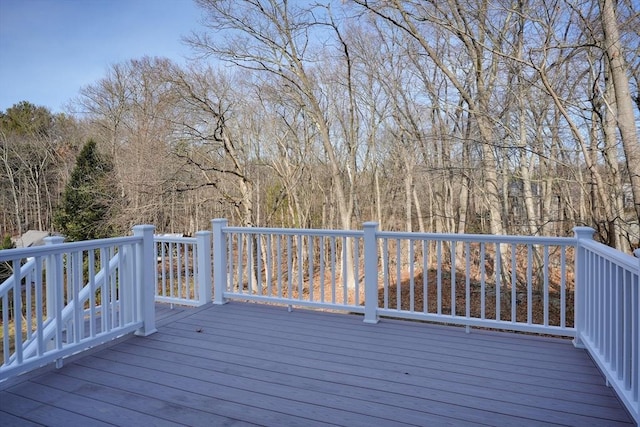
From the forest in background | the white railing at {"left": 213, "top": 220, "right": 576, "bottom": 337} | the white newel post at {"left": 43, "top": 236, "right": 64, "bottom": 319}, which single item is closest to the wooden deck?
the white railing at {"left": 213, "top": 220, "right": 576, "bottom": 337}

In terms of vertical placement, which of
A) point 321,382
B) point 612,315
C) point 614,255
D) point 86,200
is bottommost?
point 321,382

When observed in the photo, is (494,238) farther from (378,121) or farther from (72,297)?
(378,121)

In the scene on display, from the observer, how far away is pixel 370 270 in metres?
3.66

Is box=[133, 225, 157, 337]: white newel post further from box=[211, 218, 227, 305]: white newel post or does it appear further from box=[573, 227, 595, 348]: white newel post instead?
box=[573, 227, 595, 348]: white newel post

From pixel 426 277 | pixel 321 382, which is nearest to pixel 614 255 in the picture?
pixel 426 277

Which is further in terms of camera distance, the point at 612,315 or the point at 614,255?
the point at 612,315

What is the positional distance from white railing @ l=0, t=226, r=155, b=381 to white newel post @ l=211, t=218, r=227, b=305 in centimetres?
101

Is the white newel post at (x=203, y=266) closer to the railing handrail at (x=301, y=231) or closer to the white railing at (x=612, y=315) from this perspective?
the railing handrail at (x=301, y=231)

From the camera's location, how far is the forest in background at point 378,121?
5.67 meters

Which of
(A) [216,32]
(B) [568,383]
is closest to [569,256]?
(B) [568,383]

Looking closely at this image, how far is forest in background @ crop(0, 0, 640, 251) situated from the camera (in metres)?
5.67

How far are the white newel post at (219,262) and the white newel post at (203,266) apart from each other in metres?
0.08

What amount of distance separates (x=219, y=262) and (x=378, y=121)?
8.65m

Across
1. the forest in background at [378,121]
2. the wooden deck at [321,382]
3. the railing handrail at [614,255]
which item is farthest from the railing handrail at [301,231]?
the forest in background at [378,121]
